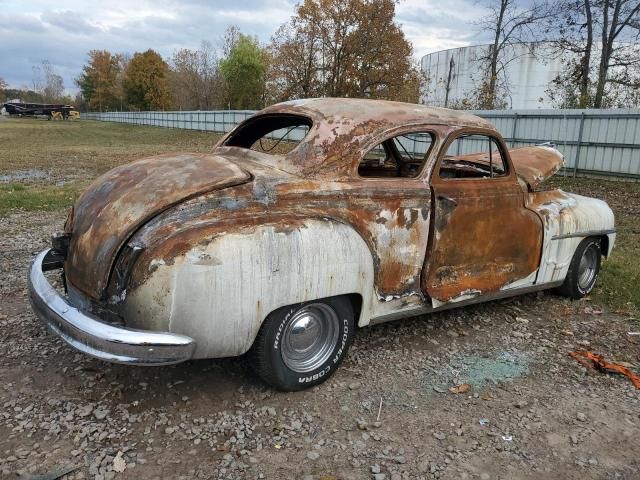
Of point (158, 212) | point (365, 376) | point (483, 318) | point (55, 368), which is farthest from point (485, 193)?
point (55, 368)

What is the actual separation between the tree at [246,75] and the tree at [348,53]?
58.2 feet

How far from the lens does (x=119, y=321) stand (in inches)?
109

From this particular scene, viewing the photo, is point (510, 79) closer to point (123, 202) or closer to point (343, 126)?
point (343, 126)

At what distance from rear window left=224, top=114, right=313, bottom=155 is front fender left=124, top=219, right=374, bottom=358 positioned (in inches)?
54.6

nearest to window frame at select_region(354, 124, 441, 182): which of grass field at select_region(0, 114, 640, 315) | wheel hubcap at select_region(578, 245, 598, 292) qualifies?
wheel hubcap at select_region(578, 245, 598, 292)

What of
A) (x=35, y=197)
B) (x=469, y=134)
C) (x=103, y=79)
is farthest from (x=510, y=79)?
(x=103, y=79)

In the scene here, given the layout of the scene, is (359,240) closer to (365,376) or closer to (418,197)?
(418,197)

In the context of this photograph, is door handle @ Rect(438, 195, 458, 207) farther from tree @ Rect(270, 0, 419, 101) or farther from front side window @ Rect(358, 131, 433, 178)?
tree @ Rect(270, 0, 419, 101)

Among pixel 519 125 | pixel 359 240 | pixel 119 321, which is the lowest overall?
pixel 119 321

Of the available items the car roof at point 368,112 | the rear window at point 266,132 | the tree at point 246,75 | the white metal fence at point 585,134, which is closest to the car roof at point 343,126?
the car roof at point 368,112

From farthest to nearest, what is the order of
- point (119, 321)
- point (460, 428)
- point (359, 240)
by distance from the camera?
point (359, 240)
point (460, 428)
point (119, 321)

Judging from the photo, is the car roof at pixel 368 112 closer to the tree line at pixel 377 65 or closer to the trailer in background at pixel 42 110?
the tree line at pixel 377 65

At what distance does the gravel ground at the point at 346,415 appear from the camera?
263cm

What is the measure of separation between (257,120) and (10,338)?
2550mm
